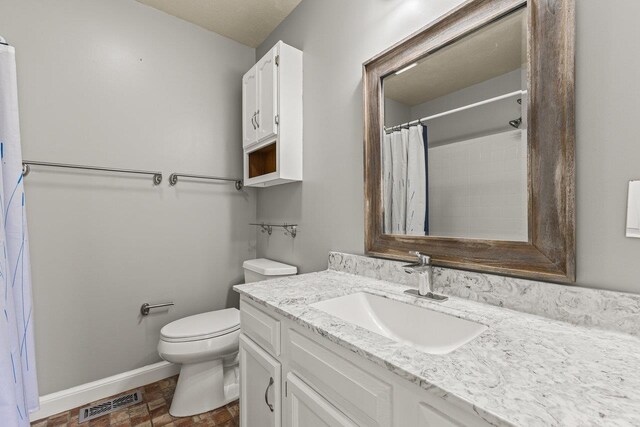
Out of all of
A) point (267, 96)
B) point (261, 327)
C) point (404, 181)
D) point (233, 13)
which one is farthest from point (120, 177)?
point (404, 181)

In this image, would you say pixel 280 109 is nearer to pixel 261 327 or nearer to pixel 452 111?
pixel 452 111

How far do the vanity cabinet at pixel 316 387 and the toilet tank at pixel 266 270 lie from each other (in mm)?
583

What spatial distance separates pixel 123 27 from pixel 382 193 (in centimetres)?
196

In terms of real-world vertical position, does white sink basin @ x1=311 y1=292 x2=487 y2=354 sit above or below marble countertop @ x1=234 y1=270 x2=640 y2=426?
below

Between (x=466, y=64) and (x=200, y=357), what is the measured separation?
1.83 metres

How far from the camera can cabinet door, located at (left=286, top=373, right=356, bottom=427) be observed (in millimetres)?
743

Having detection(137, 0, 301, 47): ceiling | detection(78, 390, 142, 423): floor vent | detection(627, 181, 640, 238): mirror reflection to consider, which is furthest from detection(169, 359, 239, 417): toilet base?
detection(137, 0, 301, 47): ceiling

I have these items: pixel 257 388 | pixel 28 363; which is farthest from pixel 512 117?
pixel 28 363

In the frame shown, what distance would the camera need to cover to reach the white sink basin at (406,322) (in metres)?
0.86

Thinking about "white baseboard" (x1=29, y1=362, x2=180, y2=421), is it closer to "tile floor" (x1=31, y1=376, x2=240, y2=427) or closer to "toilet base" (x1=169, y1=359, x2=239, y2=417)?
"tile floor" (x1=31, y1=376, x2=240, y2=427)

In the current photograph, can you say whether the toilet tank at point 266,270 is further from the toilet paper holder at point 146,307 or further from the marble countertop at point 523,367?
the marble countertop at point 523,367

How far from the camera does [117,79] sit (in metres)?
1.86

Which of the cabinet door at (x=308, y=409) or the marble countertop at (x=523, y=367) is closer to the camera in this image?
the marble countertop at (x=523, y=367)

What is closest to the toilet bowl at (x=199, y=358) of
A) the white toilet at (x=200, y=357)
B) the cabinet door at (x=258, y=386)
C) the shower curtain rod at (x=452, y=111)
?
the white toilet at (x=200, y=357)
